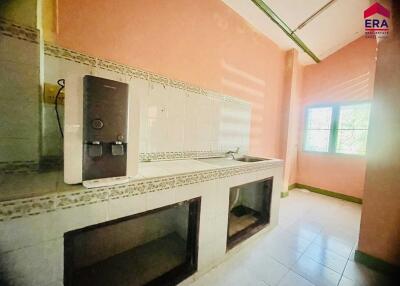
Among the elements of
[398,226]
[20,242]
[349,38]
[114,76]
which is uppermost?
[349,38]

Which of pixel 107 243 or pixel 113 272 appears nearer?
pixel 113 272

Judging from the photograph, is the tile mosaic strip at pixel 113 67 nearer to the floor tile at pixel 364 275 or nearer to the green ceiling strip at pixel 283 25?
the green ceiling strip at pixel 283 25

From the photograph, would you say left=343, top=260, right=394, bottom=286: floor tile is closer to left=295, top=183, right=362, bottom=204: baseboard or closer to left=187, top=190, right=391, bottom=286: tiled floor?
left=187, top=190, right=391, bottom=286: tiled floor

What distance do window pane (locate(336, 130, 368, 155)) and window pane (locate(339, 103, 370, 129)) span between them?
0.37 ft

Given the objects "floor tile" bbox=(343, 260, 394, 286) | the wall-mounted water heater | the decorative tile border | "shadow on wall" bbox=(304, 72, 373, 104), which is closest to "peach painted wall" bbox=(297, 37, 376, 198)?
"shadow on wall" bbox=(304, 72, 373, 104)

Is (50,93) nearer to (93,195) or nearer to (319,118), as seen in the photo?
(93,195)

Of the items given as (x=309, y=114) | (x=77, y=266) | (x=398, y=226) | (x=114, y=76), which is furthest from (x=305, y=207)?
(x=114, y=76)

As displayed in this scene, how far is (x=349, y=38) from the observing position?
3.08 metres

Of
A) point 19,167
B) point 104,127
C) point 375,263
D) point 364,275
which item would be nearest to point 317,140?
point 375,263

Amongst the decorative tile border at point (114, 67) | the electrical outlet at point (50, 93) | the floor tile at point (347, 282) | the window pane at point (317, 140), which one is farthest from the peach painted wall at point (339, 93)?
the electrical outlet at point (50, 93)

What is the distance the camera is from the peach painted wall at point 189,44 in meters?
1.26

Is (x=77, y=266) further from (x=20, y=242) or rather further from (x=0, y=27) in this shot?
(x=0, y=27)

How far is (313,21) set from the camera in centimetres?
253

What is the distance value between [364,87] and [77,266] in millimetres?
4656
